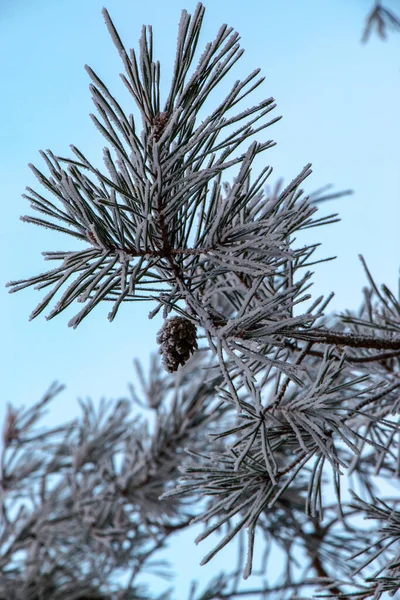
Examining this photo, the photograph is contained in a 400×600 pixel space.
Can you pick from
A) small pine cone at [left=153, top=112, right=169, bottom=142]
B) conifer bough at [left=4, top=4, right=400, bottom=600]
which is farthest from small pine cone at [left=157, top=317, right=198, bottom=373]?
small pine cone at [left=153, top=112, right=169, bottom=142]

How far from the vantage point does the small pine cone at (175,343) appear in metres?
0.60

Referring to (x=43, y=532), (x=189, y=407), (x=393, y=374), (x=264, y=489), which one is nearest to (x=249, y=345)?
(x=264, y=489)

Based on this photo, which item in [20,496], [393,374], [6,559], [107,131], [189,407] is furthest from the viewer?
[20,496]

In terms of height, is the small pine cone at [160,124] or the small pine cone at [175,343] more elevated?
the small pine cone at [160,124]

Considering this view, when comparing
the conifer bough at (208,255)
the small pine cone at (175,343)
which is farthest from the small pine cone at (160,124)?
the small pine cone at (175,343)

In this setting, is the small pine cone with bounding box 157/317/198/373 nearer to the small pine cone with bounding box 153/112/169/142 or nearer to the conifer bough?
the conifer bough

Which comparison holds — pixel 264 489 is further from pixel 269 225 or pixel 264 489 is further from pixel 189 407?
pixel 189 407

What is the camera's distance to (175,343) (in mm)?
601

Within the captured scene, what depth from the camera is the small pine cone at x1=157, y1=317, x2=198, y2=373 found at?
1.97 feet

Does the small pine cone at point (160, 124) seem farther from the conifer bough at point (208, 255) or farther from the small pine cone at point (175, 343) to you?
the small pine cone at point (175, 343)

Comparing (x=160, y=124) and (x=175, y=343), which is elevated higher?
(x=160, y=124)

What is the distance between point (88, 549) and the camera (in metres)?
1.58

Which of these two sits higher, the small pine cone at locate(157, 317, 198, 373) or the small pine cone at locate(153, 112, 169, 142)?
the small pine cone at locate(153, 112, 169, 142)

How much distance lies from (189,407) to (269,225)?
0.89 metres
